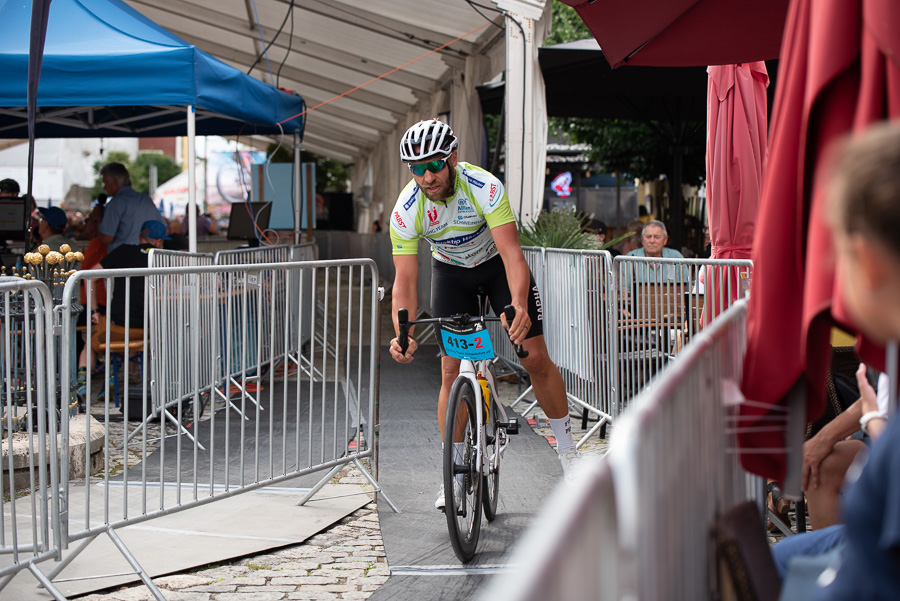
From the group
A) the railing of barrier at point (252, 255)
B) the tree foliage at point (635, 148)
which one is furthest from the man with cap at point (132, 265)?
the tree foliage at point (635, 148)

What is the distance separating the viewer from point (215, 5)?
13578mm

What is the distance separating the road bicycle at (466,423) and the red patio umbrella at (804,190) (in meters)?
2.17

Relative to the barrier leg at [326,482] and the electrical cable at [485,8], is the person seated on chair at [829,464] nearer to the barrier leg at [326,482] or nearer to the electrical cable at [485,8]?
the barrier leg at [326,482]

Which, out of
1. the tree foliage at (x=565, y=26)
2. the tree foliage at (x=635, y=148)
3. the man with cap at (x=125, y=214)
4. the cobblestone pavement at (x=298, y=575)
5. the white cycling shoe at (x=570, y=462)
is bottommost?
the cobblestone pavement at (x=298, y=575)

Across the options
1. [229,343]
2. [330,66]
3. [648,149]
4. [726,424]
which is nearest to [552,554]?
[726,424]

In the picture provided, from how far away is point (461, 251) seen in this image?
4836mm

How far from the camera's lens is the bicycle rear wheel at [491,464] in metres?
4.54

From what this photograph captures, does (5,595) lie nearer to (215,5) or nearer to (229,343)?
(229,343)

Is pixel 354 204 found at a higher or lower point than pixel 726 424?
higher

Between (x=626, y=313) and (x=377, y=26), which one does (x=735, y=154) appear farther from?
(x=377, y=26)

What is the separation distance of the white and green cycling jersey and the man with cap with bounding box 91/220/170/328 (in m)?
2.48

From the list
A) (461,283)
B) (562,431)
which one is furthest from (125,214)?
(562,431)

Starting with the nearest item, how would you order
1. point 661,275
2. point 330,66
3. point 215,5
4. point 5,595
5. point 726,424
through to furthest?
point 726,424 < point 5,595 < point 661,275 < point 215,5 < point 330,66

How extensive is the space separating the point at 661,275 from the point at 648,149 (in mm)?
12961
